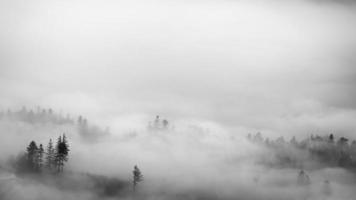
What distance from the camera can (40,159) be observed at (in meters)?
151

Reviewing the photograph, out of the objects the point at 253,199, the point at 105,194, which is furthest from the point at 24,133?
the point at 253,199

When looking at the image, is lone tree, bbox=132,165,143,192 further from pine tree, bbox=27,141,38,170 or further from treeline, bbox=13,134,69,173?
pine tree, bbox=27,141,38,170

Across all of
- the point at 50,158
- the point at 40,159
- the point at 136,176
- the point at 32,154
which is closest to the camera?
the point at 40,159

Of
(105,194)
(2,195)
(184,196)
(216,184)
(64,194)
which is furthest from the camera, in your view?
(216,184)

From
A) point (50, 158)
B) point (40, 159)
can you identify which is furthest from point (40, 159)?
point (50, 158)

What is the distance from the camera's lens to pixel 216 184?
196375mm

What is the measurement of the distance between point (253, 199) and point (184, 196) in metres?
35.4

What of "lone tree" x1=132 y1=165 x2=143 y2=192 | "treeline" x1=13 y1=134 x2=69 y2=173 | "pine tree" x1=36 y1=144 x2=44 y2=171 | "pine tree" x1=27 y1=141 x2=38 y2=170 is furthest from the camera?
"lone tree" x1=132 y1=165 x2=143 y2=192

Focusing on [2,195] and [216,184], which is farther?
[216,184]

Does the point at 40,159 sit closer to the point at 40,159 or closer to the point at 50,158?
the point at 40,159

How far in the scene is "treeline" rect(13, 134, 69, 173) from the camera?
15050cm

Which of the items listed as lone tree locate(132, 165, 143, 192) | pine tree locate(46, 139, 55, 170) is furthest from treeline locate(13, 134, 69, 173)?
lone tree locate(132, 165, 143, 192)

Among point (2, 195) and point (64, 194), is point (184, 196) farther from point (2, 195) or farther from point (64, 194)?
point (2, 195)

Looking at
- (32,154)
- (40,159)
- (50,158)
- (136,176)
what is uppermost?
(32,154)
